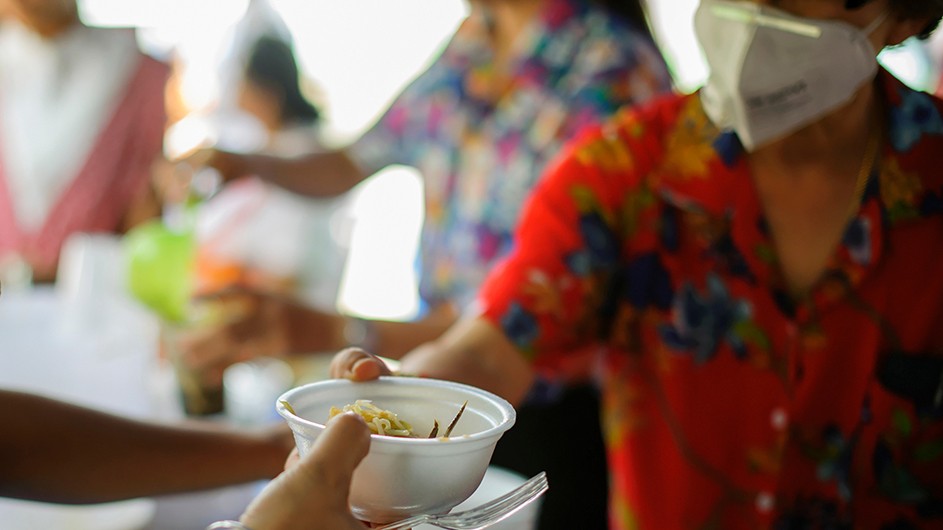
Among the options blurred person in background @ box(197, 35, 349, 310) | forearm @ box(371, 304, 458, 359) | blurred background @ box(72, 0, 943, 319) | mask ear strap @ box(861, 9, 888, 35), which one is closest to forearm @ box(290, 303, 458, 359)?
forearm @ box(371, 304, 458, 359)

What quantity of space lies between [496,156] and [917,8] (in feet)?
2.70

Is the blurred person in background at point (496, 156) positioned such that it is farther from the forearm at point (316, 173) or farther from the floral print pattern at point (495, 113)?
the forearm at point (316, 173)

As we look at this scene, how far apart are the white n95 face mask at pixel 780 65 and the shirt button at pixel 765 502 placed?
0.47 meters

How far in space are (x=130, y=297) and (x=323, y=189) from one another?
0.57 m

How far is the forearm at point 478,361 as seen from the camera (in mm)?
940

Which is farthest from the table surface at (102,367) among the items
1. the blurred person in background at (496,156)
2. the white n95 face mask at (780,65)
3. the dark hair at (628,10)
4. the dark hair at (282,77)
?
the dark hair at (282,77)

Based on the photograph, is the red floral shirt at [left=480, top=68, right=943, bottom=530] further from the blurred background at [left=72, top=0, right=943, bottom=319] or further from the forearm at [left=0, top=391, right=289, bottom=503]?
the blurred background at [left=72, top=0, right=943, bottom=319]

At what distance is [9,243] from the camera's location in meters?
2.79

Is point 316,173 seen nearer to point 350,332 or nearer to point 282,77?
point 350,332

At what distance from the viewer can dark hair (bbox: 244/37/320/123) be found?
334cm

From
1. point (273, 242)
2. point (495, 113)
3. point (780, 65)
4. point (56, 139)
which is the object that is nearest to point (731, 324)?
point (780, 65)

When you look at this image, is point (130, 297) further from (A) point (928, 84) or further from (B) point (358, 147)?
→ (A) point (928, 84)

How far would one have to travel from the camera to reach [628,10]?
1640 millimetres

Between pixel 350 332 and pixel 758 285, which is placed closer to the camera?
pixel 758 285
